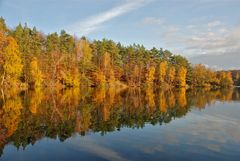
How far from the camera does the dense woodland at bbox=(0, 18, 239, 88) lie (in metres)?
65.7

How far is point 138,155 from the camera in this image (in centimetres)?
1402

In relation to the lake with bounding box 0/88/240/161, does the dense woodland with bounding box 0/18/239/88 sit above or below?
above

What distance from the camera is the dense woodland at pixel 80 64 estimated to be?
6569 centimetres

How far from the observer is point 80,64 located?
9356cm

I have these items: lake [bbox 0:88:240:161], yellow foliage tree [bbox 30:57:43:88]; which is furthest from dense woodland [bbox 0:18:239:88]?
lake [bbox 0:88:240:161]

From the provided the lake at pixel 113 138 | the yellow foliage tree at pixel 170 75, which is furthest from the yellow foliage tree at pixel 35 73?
the yellow foliage tree at pixel 170 75

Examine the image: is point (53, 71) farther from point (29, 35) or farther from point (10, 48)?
point (10, 48)

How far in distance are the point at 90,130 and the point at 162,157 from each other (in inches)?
307

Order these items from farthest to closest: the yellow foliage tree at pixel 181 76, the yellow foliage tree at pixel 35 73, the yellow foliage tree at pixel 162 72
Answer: the yellow foliage tree at pixel 181 76
the yellow foliage tree at pixel 162 72
the yellow foliage tree at pixel 35 73

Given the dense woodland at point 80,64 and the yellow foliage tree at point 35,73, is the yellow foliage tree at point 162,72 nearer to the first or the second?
the dense woodland at point 80,64

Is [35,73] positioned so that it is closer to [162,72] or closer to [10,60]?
[10,60]

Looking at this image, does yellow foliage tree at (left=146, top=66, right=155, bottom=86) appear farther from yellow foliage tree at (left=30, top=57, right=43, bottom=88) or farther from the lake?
the lake

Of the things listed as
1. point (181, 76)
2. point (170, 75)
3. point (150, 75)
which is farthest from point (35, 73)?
point (181, 76)

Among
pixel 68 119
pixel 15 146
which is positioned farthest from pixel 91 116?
pixel 15 146
